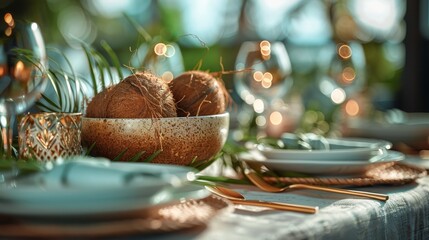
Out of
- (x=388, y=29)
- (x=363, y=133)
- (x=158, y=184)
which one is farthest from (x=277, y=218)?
(x=388, y=29)

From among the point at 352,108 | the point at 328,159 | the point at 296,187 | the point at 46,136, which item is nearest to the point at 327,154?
the point at 328,159

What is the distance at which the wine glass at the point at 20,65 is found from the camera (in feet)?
2.47

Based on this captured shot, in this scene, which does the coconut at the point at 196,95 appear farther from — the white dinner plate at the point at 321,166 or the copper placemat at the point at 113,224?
the copper placemat at the point at 113,224

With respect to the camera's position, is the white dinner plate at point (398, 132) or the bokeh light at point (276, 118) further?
the bokeh light at point (276, 118)

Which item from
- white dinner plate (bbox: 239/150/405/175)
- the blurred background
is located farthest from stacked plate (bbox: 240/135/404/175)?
the blurred background

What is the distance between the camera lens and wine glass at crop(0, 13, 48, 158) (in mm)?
751

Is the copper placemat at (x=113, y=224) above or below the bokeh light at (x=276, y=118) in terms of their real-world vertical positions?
above

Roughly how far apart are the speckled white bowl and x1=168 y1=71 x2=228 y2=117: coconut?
1.0 inches

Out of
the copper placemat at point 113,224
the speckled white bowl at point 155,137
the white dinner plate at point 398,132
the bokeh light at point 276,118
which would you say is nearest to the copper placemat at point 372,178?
the speckled white bowl at point 155,137

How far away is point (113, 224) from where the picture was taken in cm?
50

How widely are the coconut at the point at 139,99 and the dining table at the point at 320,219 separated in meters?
0.16

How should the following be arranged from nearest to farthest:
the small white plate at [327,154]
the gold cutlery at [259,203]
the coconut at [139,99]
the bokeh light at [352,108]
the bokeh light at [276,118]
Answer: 1. the gold cutlery at [259,203]
2. the coconut at [139,99]
3. the small white plate at [327,154]
4. the bokeh light at [276,118]
5. the bokeh light at [352,108]

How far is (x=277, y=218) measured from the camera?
62cm

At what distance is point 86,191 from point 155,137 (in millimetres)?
291
